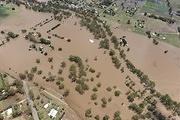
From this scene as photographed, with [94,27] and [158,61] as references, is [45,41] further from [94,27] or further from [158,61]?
[158,61]

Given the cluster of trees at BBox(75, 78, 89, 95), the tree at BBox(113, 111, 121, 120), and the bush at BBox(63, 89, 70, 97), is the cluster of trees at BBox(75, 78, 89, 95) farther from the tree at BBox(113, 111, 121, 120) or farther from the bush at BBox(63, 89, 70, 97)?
the tree at BBox(113, 111, 121, 120)

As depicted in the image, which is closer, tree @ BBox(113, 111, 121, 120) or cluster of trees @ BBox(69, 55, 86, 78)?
tree @ BBox(113, 111, 121, 120)

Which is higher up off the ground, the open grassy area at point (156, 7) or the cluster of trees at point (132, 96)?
the open grassy area at point (156, 7)

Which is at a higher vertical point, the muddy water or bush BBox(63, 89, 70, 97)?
the muddy water

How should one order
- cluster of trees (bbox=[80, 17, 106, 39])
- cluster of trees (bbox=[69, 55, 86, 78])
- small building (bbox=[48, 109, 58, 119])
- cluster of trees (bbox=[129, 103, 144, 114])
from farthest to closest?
cluster of trees (bbox=[80, 17, 106, 39])
cluster of trees (bbox=[69, 55, 86, 78])
cluster of trees (bbox=[129, 103, 144, 114])
small building (bbox=[48, 109, 58, 119])

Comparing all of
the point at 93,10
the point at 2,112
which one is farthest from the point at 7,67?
the point at 93,10

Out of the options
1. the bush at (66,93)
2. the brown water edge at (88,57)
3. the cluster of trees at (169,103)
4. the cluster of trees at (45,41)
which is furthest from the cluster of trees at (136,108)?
the cluster of trees at (45,41)

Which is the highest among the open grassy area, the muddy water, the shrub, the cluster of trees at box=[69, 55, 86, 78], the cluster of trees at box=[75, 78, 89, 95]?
the open grassy area

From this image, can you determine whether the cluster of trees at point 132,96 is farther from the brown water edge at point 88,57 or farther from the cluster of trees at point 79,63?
the cluster of trees at point 79,63

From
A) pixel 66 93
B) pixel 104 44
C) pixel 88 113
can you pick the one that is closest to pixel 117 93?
pixel 88 113

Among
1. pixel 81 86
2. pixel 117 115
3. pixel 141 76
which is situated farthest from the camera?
pixel 141 76

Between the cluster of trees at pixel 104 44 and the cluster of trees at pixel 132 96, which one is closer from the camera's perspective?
the cluster of trees at pixel 132 96

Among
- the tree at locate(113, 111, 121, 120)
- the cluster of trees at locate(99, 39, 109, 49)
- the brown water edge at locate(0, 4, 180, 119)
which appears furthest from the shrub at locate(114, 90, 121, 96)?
the cluster of trees at locate(99, 39, 109, 49)
